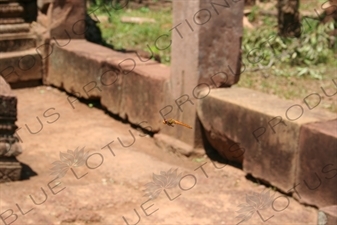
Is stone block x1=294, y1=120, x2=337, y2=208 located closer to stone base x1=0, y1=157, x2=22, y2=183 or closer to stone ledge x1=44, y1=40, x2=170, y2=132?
stone ledge x1=44, y1=40, x2=170, y2=132

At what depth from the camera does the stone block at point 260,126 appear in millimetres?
5340

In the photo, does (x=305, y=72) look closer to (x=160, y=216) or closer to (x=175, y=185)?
(x=175, y=185)

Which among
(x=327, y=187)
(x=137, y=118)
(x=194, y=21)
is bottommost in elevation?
(x=137, y=118)

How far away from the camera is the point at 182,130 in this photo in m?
6.19

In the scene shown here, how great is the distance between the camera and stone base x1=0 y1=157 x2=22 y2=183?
5422 mm

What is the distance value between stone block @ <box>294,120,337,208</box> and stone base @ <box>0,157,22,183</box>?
6.06 feet

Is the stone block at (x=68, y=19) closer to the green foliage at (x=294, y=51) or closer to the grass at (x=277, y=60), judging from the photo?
the grass at (x=277, y=60)

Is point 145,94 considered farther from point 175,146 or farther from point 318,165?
point 318,165

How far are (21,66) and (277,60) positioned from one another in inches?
97.2

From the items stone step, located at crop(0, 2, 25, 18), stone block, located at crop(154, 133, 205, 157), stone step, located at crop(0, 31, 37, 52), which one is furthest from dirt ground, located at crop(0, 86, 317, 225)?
stone step, located at crop(0, 2, 25, 18)

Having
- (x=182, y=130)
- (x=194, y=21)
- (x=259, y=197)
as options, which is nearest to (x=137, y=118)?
(x=182, y=130)

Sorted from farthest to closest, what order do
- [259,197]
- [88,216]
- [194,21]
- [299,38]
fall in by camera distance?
[299,38]
[194,21]
[259,197]
[88,216]

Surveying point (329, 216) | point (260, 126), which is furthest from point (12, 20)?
point (329, 216)

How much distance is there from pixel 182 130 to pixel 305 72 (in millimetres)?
1925
